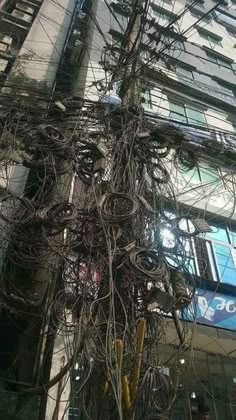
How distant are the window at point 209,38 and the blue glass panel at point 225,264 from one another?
36.7ft

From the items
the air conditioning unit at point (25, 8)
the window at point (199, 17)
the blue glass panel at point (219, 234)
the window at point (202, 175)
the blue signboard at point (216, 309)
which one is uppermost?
the window at point (199, 17)

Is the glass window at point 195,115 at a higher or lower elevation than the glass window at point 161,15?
lower

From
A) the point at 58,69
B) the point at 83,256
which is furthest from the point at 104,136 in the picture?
the point at 58,69

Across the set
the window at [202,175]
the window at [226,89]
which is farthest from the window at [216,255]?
the window at [226,89]

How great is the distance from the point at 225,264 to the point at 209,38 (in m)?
12.1

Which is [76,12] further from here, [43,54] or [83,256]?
[83,256]

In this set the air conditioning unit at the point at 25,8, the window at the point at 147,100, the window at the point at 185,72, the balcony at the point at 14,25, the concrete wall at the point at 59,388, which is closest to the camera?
the concrete wall at the point at 59,388

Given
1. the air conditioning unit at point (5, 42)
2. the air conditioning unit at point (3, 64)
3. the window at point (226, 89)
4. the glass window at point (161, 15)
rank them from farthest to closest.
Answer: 1. the glass window at point (161, 15)
2. the window at point (226, 89)
3. the air conditioning unit at point (5, 42)
4. the air conditioning unit at point (3, 64)

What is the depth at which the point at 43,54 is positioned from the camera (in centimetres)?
895

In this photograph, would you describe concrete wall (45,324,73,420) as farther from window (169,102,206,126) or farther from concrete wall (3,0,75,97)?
window (169,102,206,126)

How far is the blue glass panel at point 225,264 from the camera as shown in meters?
6.08

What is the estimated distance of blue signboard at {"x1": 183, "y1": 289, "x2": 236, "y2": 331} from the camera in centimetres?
489

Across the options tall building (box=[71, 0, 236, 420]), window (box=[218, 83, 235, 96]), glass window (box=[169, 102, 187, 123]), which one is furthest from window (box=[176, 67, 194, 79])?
glass window (box=[169, 102, 187, 123])

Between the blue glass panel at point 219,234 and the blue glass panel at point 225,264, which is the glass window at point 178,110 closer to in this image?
the blue glass panel at point 219,234
